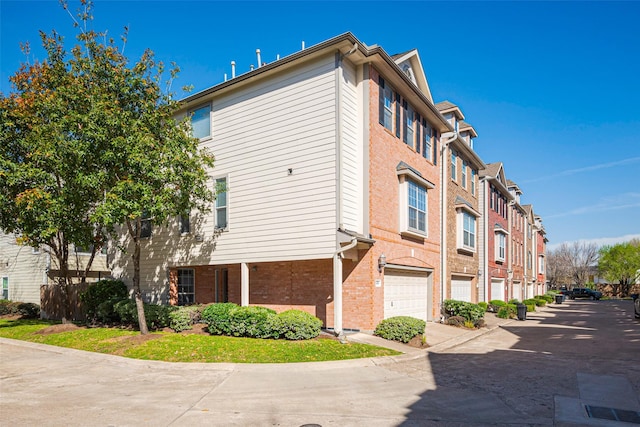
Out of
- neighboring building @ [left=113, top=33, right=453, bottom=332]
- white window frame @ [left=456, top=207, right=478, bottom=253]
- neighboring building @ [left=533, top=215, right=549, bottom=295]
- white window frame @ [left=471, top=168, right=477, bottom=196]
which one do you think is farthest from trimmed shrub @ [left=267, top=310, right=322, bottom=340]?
neighboring building @ [left=533, top=215, right=549, bottom=295]

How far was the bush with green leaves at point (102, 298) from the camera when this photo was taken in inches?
733

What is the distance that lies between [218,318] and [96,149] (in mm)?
6377

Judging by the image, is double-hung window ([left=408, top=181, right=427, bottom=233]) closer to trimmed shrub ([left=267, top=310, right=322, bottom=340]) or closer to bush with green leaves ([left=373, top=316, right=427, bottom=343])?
bush with green leaves ([left=373, top=316, right=427, bottom=343])

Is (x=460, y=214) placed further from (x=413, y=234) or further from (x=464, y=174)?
(x=413, y=234)

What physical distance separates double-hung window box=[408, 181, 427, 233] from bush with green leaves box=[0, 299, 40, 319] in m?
20.0


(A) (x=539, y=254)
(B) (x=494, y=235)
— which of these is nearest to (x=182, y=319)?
(B) (x=494, y=235)

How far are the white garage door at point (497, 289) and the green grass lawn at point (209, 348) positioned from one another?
21934mm

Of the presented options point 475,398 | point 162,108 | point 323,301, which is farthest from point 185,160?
point 475,398

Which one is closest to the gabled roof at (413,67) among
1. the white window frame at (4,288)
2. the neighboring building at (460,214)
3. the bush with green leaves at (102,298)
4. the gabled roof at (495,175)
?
the neighboring building at (460,214)

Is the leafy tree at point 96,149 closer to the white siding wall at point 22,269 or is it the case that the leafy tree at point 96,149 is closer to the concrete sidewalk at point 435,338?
the concrete sidewalk at point 435,338

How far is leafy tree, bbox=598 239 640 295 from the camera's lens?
6956cm

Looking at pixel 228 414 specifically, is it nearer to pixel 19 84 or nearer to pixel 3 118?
pixel 3 118

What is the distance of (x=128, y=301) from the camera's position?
18.0 metres

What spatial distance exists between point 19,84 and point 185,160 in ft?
27.1
